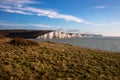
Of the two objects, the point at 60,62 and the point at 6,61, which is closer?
the point at 6,61

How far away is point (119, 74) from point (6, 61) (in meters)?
11.4

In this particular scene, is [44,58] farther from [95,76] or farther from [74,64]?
[95,76]

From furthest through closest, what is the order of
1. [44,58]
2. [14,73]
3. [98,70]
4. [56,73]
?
[44,58] → [98,70] → [56,73] → [14,73]

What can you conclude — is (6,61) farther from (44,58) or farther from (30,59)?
(44,58)

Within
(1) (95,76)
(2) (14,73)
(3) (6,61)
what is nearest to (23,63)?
(3) (6,61)

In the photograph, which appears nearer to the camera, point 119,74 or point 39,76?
point 39,76

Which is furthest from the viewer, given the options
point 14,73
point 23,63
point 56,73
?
point 23,63

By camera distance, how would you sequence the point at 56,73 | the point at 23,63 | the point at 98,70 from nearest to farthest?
1. the point at 56,73
2. the point at 23,63
3. the point at 98,70

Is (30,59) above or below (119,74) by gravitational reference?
above

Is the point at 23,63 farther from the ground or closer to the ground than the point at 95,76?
farther from the ground

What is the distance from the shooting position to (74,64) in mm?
19781

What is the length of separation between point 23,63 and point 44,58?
350 centimetres

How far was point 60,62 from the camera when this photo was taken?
64.7 ft

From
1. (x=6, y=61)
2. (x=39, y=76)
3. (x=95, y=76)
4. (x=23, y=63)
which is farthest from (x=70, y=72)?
(x=6, y=61)
